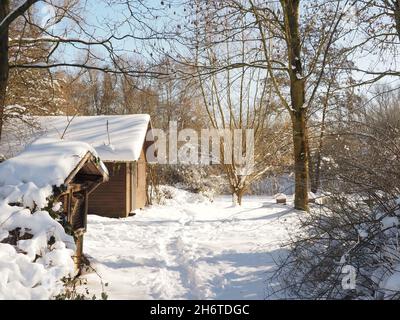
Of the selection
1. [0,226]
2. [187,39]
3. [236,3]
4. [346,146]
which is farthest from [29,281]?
[236,3]

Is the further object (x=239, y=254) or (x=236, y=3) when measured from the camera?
(x=236, y=3)

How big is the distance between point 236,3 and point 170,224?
765 centimetres

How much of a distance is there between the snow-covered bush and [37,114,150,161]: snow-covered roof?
446 inches

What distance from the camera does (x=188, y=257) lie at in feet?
28.5

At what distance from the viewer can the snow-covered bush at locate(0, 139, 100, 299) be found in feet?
13.9

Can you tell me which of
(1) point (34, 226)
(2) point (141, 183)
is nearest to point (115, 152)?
(2) point (141, 183)

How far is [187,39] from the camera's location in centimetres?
997

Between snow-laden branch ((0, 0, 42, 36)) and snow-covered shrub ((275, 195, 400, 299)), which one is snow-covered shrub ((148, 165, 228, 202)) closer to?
snow-laden branch ((0, 0, 42, 36))

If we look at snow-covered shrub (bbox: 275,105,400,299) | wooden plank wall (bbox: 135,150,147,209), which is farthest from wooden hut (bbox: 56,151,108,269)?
wooden plank wall (bbox: 135,150,147,209)

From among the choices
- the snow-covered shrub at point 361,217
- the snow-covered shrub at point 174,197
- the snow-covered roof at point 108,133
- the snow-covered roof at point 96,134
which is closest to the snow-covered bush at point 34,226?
the snow-covered shrub at point 361,217
